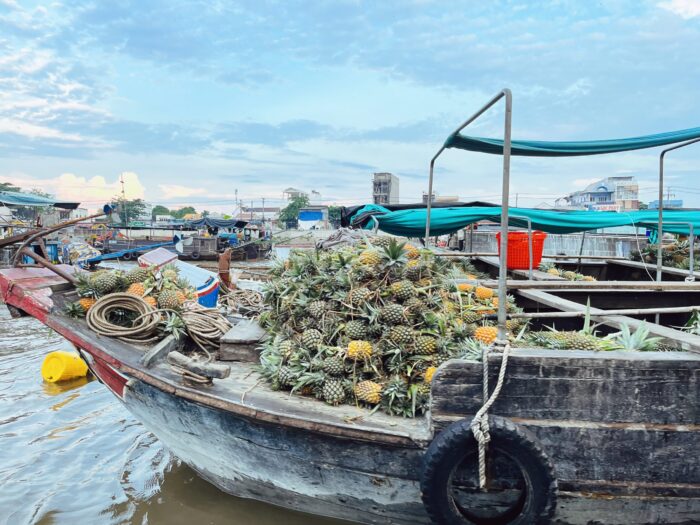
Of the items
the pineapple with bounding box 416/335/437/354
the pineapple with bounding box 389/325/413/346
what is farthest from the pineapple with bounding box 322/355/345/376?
A: the pineapple with bounding box 416/335/437/354

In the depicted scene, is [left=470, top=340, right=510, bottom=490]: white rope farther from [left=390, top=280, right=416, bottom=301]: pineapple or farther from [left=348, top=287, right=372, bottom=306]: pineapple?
[left=348, top=287, right=372, bottom=306]: pineapple

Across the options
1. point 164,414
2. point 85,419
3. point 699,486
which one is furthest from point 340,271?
point 85,419

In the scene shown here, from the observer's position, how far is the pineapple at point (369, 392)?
2977 millimetres

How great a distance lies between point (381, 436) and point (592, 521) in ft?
4.18

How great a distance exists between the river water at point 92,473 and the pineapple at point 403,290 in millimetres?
1714

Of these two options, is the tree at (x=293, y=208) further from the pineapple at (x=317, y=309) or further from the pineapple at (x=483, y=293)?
the pineapple at (x=317, y=309)

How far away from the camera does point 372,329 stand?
3248 mm

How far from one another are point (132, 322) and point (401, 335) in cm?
253

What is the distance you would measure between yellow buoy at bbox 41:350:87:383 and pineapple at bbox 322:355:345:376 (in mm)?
5384

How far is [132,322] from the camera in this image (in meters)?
4.21

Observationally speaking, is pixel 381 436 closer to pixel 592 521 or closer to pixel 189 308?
pixel 592 521

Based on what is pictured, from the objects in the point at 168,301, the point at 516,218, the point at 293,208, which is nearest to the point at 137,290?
the point at 168,301

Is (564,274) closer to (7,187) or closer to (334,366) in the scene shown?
(334,366)

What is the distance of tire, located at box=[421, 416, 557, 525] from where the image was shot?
2.41 meters
